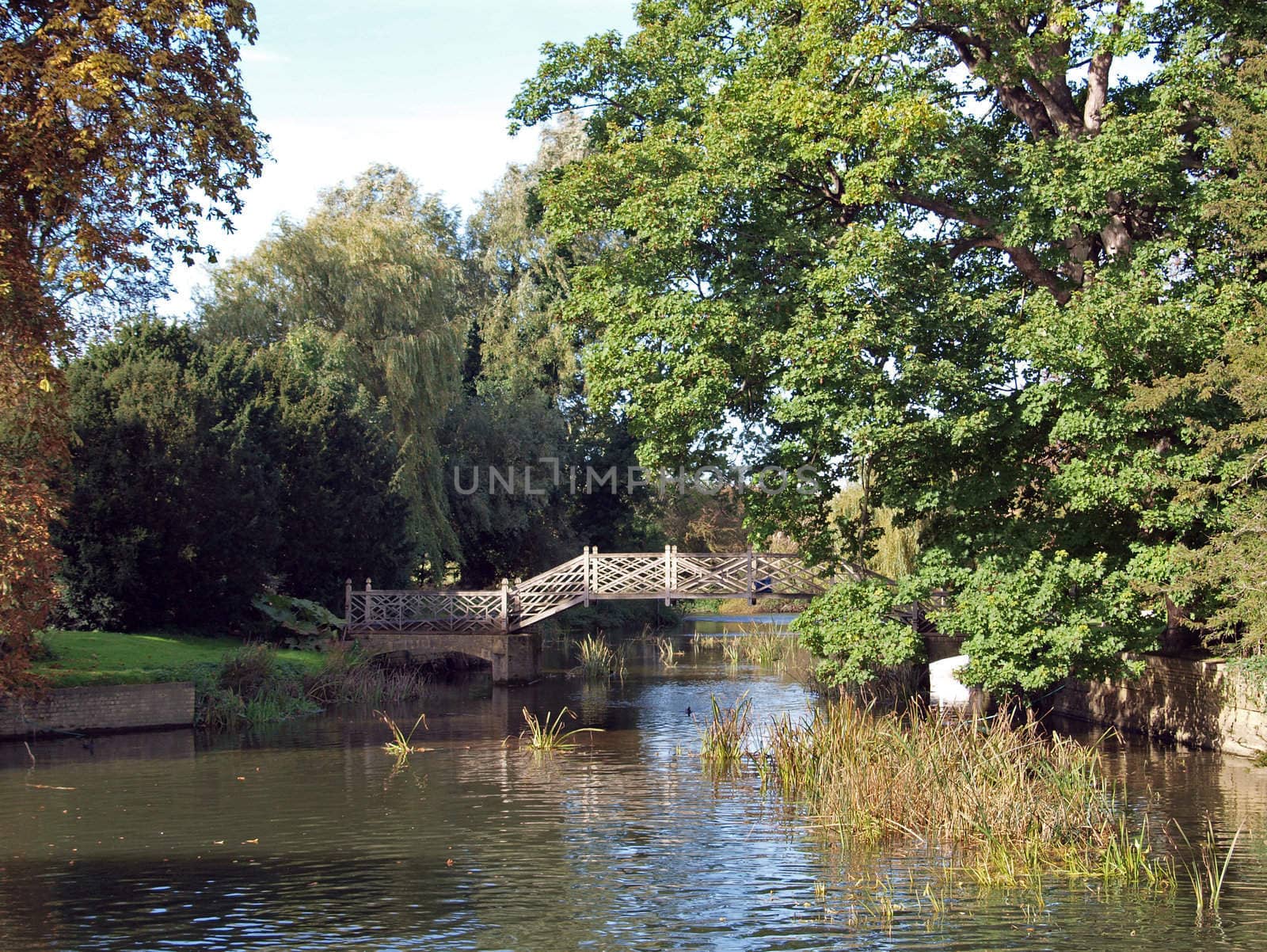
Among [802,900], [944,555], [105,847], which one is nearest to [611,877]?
[802,900]

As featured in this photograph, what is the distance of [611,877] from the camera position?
11789mm

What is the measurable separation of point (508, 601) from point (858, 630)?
14272mm

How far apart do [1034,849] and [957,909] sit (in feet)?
4.83

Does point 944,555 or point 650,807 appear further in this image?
point 944,555

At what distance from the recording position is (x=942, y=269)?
19516 millimetres

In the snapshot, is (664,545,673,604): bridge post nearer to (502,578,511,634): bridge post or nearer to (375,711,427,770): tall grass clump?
(502,578,511,634): bridge post

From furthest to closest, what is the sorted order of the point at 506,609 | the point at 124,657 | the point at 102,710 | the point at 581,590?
the point at 506,609
the point at 581,590
the point at 124,657
the point at 102,710

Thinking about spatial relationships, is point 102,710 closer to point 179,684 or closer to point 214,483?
point 179,684

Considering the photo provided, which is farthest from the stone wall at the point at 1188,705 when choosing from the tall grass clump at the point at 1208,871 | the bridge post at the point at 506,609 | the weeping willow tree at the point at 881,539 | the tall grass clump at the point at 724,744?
the bridge post at the point at 506,609

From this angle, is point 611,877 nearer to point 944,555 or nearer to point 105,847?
point 105,847

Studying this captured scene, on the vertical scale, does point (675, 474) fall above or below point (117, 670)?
above

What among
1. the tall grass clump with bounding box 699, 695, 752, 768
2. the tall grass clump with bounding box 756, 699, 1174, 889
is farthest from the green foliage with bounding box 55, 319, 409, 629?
the tall grass clump with bounding box 756, 699, 1174, 889

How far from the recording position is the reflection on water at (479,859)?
9852mm

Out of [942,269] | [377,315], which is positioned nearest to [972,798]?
[942,269]
